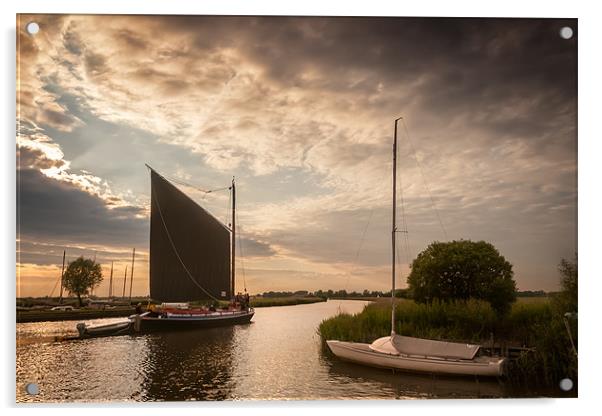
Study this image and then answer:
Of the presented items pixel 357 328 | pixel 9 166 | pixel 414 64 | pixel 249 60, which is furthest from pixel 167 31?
pixel 357 328

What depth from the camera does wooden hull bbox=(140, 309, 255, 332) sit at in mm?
8625

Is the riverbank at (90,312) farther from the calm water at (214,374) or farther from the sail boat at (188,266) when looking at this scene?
the sail boat at (188,266)

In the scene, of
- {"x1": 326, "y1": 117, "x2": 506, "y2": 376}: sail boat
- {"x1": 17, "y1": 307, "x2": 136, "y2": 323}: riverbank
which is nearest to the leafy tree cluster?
{"x1": 326, "y1": 117, "x2": 506, "y2": 376}: sail boat

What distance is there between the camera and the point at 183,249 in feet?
32.5

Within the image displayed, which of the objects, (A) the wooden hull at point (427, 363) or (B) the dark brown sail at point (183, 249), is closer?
(A) the wooden hull at point (427, 363)

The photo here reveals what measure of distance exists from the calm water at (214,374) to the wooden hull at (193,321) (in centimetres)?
155

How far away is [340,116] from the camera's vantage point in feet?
17.7

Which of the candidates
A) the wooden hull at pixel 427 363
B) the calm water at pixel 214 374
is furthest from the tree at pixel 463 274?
the calm water at pixel 214 374

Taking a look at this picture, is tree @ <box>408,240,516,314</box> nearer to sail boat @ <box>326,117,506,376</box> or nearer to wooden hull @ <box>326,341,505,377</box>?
sail boat @ <box>326,117,506,376</box>

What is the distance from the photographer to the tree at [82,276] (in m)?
5.37

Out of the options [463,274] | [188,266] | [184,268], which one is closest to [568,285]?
[463,274]
